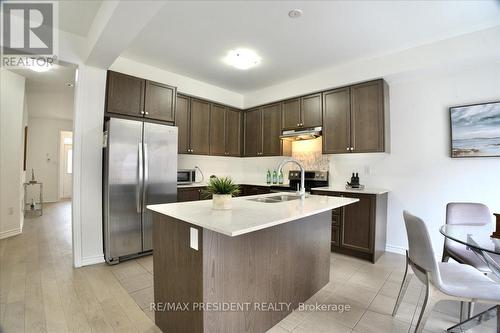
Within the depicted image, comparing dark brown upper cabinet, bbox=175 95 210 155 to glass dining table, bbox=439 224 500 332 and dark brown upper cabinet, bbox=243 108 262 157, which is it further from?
glass dining table, bbox=439 224 500 332

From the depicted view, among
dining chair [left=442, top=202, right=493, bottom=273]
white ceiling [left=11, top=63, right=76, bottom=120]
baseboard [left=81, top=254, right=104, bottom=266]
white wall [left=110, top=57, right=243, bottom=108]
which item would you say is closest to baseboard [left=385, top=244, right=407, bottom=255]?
dining chair [left=442, top=202, right=493, bottom=273]

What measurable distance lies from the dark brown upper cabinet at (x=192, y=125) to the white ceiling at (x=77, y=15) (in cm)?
152

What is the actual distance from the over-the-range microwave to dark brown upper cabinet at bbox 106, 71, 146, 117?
3.85 ft

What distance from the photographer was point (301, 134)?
392 centimetres

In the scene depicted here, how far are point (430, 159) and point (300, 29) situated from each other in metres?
2.41

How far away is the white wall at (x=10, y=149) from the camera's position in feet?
12.4

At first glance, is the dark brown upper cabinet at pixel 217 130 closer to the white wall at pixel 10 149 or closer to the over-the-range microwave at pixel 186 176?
the over-the-range microwave at pixel 186 176

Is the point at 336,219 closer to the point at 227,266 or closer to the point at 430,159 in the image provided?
the point at 430,159

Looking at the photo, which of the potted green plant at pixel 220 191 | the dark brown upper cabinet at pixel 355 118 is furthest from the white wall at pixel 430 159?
the potted green plant at pixel 220 191

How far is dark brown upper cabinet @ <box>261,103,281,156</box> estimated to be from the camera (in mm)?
4379

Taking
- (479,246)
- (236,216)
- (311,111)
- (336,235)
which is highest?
(311,111)

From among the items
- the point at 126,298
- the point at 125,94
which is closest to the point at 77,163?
the point at 125,94

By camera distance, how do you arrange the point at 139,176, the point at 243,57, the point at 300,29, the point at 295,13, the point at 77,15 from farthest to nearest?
the point at 243,57 → the point at 139,176 → the point at 300,29 → the point at 77,15 → the point at 295,13

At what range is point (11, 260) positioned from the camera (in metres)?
2.94
